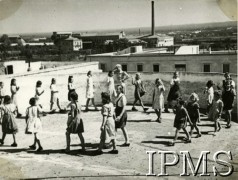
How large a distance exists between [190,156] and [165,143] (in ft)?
4.55

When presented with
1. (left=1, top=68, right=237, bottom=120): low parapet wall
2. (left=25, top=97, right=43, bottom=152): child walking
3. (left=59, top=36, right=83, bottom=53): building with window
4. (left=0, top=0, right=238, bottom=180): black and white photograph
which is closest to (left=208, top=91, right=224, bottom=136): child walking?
(left=0, top=0, right=238, bottom=180): black and white photograph

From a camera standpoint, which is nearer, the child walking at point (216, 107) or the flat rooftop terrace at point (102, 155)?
the flat rooftop terrace at point (102, 155)

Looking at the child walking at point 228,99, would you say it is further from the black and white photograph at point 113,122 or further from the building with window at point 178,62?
the building with window at point 178,62

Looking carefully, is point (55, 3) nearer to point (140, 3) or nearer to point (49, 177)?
point (140, 3)

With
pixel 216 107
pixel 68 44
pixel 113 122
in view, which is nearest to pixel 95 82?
pixel 216 107

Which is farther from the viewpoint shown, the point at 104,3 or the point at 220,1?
the point at 104,3

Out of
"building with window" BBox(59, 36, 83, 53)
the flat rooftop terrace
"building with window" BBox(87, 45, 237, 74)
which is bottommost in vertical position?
the flat rooftop terrace

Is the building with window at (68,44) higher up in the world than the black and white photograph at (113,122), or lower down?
higher up

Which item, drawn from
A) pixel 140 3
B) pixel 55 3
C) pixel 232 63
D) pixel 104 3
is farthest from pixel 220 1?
pixel 232 63

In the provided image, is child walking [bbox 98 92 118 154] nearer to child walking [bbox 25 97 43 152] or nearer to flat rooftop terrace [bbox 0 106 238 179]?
flat rooftop terrace [bbox 0 106 238 179]

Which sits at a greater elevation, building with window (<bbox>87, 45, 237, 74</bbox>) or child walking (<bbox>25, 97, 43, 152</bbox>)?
building with window (<bbox>87, 45, 237, 74</bbox>)

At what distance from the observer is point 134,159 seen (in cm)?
778

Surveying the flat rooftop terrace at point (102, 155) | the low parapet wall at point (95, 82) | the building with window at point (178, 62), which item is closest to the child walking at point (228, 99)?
the flat rooftop terrace at point (102, 155)

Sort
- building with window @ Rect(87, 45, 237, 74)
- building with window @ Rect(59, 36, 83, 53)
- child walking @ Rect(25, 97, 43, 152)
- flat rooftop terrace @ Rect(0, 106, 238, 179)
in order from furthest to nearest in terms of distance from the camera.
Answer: building with window @ Rect(59, 36, 83, 53) < building with window @ Rect(87, 45, 237, 74) < child walking @ Rect(25, 97, 43, 152) < flat rooftop terrace @ Rect(0, 106, 238, 179)
